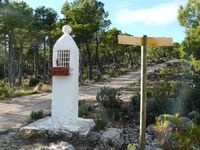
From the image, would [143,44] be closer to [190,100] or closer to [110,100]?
[110,100]

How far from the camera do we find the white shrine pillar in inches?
332

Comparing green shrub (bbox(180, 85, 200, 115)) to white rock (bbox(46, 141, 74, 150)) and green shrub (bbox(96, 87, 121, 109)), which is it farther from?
white rock (bbox(46, 141, 74, 150))

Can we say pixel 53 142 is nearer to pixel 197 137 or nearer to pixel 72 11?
pixel 197 137

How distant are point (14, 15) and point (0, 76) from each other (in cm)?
2445

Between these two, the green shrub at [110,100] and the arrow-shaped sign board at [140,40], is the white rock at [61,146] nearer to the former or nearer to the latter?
the arrow-shaped sign board at [140,40]

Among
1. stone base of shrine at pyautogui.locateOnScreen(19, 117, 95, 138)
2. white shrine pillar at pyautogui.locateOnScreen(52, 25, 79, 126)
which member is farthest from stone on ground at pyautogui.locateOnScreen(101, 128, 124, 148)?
white shrine pillar at pyautogui.locateOnScreen(52, 25, 79, 126)

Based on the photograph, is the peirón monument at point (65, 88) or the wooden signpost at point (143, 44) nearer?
the wooden signpost at point (143, 44)

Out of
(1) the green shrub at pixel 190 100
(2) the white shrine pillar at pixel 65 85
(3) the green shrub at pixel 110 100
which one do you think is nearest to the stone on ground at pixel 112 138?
(2) the white shrine pillar at pixel 65 85

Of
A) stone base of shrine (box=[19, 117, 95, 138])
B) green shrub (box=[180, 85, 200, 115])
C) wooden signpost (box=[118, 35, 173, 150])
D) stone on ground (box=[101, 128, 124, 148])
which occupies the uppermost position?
wooden signpost (box=[118, 35, 173, 150])

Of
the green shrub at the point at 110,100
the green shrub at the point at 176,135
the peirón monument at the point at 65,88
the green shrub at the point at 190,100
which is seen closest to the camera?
the green shrub at the point at 176,135

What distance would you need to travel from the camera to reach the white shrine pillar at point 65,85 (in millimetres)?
8422

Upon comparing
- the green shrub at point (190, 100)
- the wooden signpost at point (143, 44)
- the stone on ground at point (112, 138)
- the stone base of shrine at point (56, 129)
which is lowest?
the stone on ground at point (112, 138)

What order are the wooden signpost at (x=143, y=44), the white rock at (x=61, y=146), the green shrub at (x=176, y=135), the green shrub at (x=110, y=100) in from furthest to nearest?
the green shrub at (x=110, y=100), the green shrub at (x=176, y=135), the white rock at (x=61, y=146), the wooden signpost at (x=143, y=44)

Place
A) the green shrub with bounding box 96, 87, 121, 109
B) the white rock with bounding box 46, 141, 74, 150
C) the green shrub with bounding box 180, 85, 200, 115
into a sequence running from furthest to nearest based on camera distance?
the green shrub with bounding box 180, 85, 200, 115, the green shrub with bounding box 96, 87, 121, 109, the white rock with bounding box 46, 141, 74, 150
